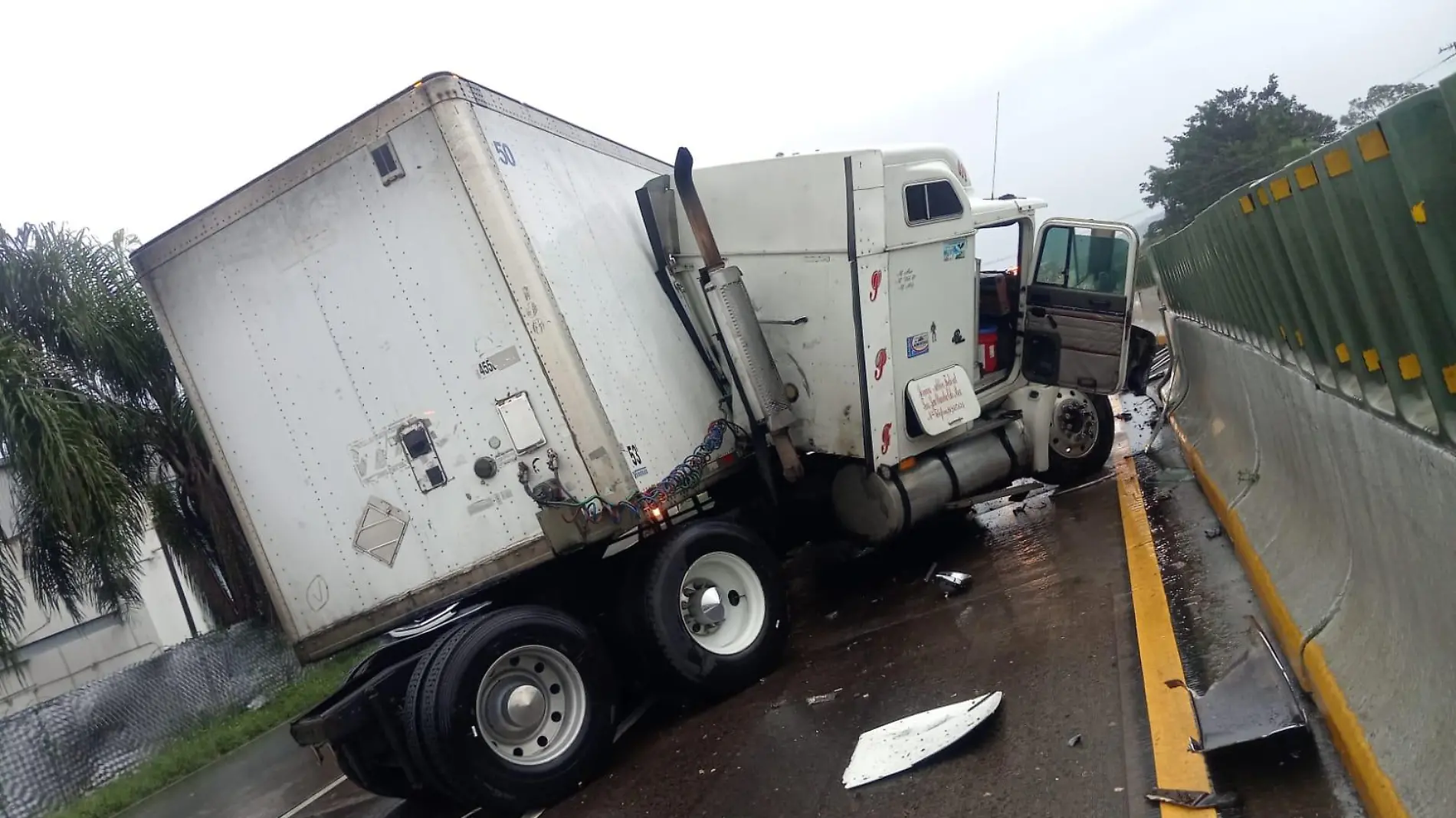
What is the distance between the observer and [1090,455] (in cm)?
945

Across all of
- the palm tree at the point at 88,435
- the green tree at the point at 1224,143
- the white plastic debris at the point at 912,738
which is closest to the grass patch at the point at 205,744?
the palm tree at the point at 88,435

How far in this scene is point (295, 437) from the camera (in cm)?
606

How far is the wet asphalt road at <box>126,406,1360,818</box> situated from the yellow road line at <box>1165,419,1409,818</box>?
9 cm

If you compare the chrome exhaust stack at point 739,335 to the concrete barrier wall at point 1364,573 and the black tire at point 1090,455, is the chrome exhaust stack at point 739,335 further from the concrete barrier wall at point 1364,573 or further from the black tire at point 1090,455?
the black tire at point 1090,455

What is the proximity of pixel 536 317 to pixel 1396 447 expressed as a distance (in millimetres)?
4090

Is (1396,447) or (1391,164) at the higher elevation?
(1391,164)

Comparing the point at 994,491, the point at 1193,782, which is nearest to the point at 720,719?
the point at 1193,782

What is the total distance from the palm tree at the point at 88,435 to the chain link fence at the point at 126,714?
1.00 m

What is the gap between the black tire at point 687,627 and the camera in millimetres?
5824

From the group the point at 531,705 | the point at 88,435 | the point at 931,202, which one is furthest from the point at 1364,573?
the point at 88,435

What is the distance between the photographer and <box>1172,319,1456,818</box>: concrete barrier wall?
2871mm

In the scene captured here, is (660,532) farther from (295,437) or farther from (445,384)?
(295,437)

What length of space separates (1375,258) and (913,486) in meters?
4.58

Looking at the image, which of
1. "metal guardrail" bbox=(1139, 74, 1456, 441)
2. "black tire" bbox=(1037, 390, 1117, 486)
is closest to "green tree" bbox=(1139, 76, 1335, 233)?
"black tire" bbox=(1037, 390, 1117, 486)
